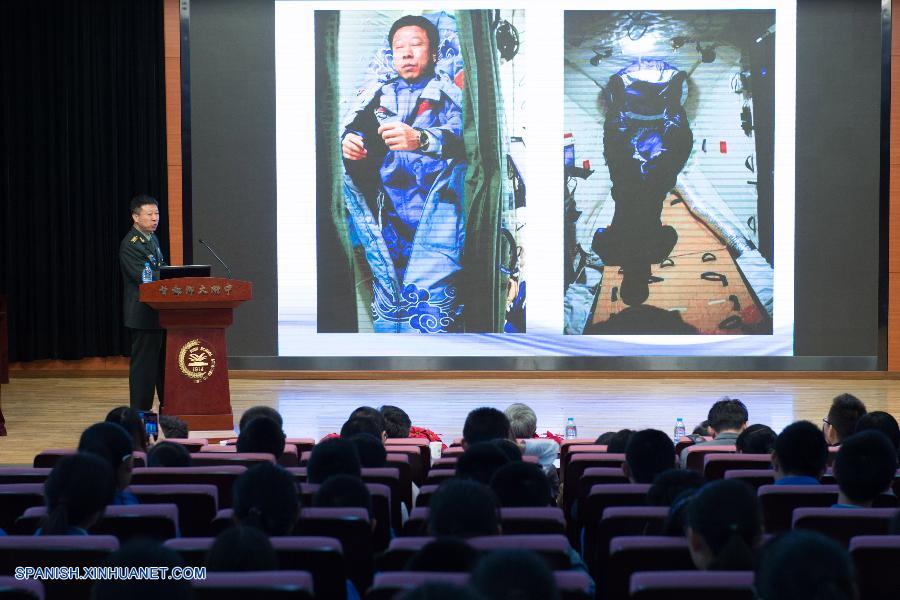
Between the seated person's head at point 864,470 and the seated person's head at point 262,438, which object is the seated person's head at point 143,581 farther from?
the seated person's head at point 262,438

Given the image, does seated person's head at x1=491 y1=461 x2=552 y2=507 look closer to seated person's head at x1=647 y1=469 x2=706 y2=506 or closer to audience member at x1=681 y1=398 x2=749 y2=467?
seated person's head at x1=647 y1=469 x2=706 y2=506

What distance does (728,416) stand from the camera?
519 cm

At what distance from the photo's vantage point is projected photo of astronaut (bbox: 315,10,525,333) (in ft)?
32.4

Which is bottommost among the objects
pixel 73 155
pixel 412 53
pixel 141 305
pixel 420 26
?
pixel 141 305

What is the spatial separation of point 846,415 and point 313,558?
9.49 feet

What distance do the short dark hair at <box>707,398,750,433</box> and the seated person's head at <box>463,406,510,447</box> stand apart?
49.8 inches

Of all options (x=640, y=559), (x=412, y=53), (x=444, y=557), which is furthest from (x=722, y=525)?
(x=412, y=53)

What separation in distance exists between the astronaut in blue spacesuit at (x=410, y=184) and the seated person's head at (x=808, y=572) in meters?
8.21

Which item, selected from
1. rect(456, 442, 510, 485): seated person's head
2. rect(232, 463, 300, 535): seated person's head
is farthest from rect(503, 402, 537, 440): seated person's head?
rect(232, 463, 300, 535): seated person's head

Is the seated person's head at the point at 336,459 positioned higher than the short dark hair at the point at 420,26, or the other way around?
the short dark hair at the point at 420,26

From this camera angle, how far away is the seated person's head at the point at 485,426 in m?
4.37

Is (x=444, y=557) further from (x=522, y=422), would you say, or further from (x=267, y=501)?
(x=522, y=422)

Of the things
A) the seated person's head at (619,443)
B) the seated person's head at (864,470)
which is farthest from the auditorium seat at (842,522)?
the seated person's head at (619,443)

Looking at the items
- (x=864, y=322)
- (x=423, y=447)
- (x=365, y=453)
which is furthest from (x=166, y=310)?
(x=864, y=322)
